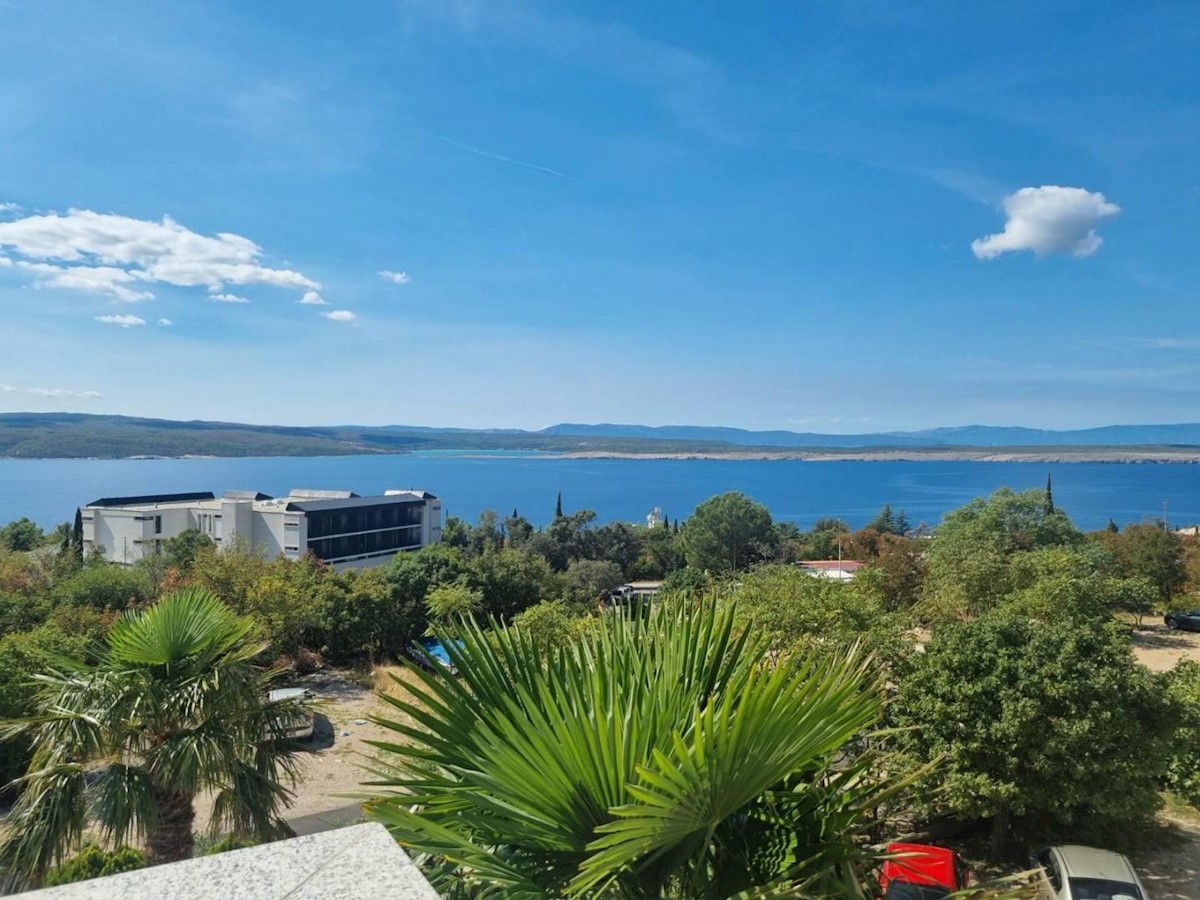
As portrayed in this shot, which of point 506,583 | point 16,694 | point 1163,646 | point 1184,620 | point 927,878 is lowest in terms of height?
point 506,583

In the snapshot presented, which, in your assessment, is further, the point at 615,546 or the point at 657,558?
the point at 657,558

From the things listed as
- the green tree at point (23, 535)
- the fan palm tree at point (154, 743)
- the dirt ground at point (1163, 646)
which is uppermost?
the fan palm tree at point (154, 743)

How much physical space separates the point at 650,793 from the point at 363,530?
51506 mm

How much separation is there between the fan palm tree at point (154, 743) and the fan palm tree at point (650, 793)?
130 inches

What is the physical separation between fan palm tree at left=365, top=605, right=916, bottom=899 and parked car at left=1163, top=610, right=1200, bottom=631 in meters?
25.4

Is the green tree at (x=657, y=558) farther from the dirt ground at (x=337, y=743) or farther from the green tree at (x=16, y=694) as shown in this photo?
the green tree at (x=16, y=694)

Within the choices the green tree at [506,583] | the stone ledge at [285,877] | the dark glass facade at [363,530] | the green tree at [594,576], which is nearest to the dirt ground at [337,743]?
the stone ledge at [285,877]

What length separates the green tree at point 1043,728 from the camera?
307 inches

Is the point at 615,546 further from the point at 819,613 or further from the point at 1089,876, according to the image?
the point at 1089,876

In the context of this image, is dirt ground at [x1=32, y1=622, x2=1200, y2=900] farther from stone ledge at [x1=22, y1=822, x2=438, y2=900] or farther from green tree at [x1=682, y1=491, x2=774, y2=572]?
green tree at [x1=682, y1=491, x2=774, y2=572]

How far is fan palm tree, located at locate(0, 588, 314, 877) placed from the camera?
4.93m

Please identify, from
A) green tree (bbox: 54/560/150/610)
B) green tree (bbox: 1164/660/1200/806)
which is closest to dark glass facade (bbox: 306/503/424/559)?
green tree (bbox: 54/560/150/610)

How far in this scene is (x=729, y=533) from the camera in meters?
48.2

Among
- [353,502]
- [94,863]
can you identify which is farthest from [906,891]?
[353,502]
